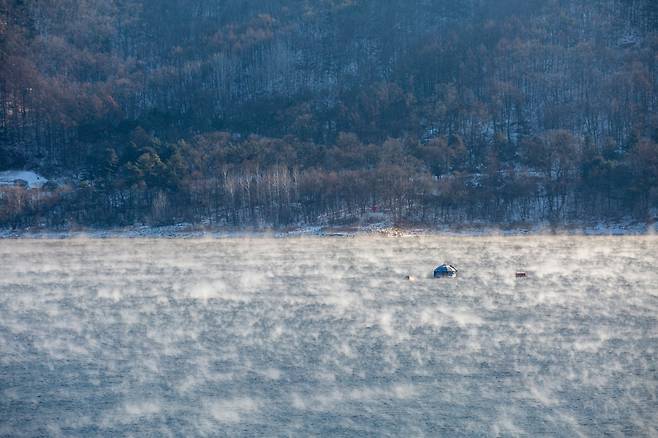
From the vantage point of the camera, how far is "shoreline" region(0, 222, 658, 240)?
95.6 meters

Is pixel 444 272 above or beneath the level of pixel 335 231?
above

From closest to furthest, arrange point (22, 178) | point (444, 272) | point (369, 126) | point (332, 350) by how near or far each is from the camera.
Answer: point (332, 350) < point (444, 272) < point (22, 178) < point (369, 126)

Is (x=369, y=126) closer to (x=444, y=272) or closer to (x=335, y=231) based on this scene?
(x=335, y=231)

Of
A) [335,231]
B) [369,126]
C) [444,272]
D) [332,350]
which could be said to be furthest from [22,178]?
[332,350]

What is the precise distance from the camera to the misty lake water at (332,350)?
27750 mm

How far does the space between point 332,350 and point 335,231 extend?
64554 millimetres

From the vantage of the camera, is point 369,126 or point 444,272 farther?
point 369,126

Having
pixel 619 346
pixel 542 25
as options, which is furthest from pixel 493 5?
pixel 619 346

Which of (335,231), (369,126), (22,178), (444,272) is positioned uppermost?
(369,126)

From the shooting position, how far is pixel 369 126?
488 feet

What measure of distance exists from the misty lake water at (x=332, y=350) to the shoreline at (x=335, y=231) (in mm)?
29917

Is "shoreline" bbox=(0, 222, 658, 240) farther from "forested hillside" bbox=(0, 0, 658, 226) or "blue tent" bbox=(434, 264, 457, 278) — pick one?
"blue tent" bbox=(434, 264, 457, 278)

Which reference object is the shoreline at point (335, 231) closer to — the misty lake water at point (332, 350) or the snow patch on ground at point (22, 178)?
the snow patch on ground at point (22, 178)

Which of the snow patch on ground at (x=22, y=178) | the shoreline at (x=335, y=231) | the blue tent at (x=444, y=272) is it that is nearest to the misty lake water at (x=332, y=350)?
the blue tent at (x=444, y=272)
